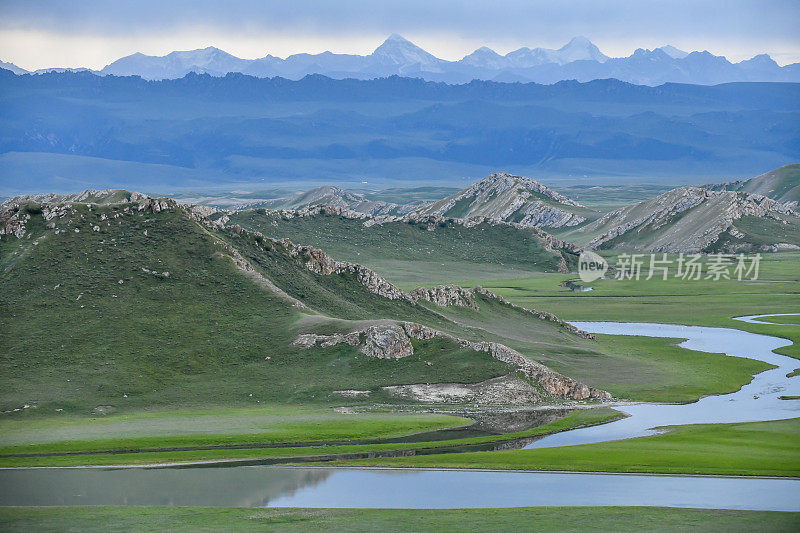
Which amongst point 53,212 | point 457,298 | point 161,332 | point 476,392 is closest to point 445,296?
point 457,298

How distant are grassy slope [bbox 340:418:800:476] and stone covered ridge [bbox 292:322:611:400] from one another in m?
15.2

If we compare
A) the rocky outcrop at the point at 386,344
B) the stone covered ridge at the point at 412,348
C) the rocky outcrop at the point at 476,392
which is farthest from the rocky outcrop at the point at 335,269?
the rocky outcrop at the point at 476,392

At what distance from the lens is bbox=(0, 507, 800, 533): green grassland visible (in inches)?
2080

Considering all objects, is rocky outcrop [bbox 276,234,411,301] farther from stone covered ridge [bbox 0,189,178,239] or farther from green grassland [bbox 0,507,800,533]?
green grassland [bbox 0,507,800,533]

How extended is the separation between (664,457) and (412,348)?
1083 inches

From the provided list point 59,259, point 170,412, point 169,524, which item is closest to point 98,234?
point 59,259

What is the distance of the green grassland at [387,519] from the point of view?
5284cm

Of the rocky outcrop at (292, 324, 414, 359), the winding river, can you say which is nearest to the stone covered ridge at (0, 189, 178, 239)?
the rocky outcrop at (292, 324, 414, 359)

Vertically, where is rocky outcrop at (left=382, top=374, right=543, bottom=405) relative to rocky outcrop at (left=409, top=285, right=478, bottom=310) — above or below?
below

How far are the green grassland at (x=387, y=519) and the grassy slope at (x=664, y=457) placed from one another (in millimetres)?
9712

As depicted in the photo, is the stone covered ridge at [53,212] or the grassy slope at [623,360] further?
the stone covered ridge at [53,212]

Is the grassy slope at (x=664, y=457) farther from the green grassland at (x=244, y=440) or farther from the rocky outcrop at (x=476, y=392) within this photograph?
the rocky outcrop at (x=476, y=392)

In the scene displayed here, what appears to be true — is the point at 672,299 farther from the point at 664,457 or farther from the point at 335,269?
the point at 664,457

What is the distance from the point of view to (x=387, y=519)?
179 feet
